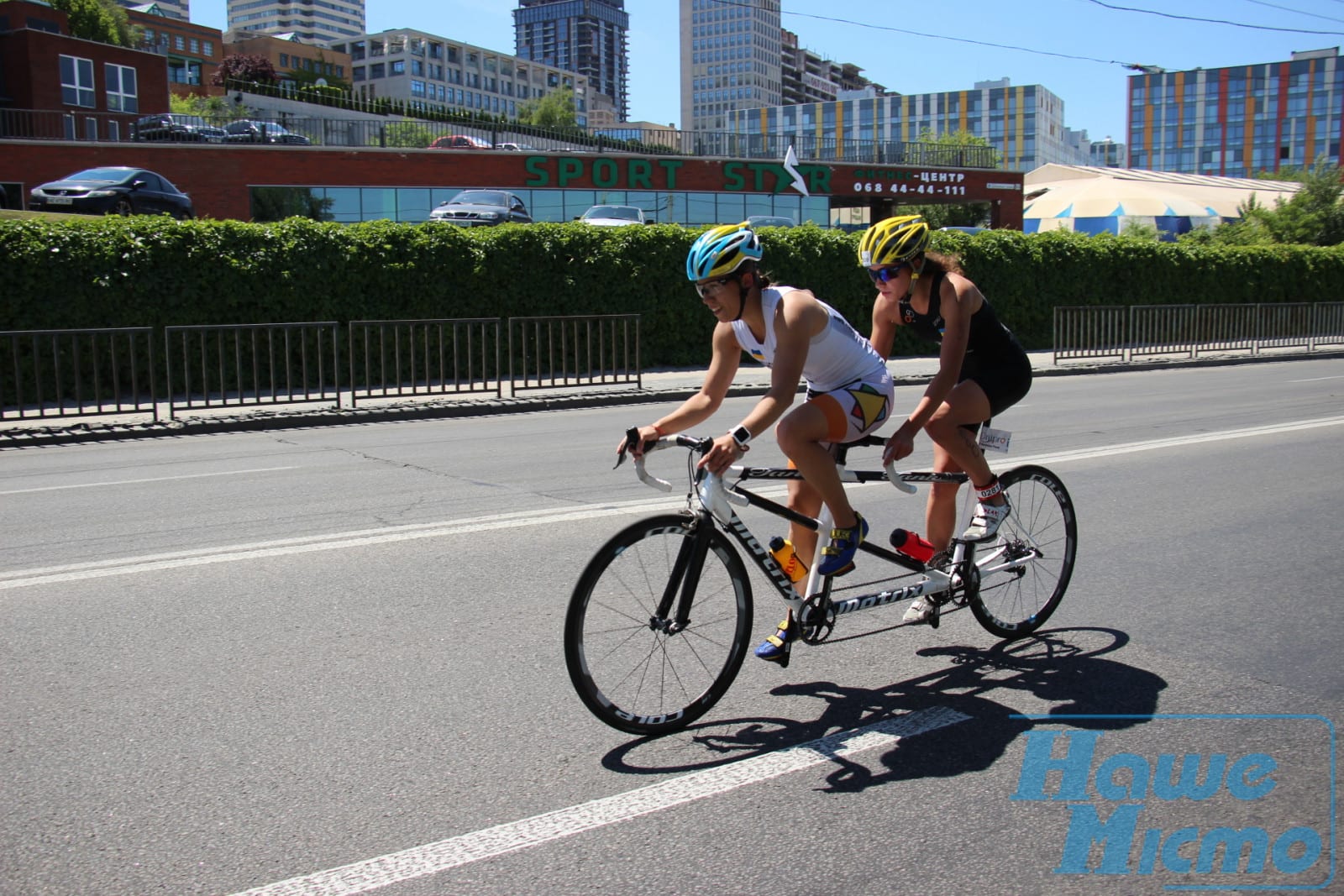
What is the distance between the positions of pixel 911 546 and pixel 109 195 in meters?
26.8

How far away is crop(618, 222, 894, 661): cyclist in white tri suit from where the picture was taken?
4.09 metres

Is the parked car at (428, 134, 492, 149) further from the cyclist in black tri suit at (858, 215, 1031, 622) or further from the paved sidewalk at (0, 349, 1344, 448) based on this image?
the cyclist in black tri suit at (858, 215, 1031, 622)

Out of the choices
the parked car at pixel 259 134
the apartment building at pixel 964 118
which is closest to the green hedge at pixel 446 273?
the parked car at pixel 259 134

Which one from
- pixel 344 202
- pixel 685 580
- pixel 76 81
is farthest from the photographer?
pixel 76 81

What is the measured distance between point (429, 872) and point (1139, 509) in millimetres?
6275

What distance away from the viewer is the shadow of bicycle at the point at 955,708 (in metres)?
3.81

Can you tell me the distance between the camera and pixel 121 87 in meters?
60.7

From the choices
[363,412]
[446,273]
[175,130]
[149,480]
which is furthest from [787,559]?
[175,130]

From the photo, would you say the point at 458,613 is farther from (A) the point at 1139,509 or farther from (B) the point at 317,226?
(B) the point at 317,226

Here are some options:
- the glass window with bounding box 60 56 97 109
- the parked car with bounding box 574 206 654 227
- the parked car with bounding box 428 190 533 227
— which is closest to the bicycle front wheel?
the parked car with bounding box 428 190 533 227

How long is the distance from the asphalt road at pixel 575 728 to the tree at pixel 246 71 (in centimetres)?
8268

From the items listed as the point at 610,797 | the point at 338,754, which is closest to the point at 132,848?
the point at 338,754

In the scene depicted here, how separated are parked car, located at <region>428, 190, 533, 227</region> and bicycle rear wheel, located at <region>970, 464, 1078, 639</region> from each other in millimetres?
28401

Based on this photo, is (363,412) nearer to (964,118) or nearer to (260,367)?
(260,367)
